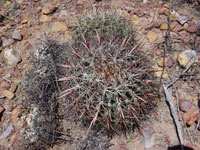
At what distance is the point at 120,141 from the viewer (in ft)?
8.87

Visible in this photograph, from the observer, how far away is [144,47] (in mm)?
3588

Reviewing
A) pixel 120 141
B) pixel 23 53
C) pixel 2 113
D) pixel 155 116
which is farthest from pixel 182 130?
pixel 23 53

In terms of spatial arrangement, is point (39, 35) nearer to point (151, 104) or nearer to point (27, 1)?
point (27, 1)

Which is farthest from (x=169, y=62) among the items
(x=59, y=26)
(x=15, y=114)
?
(x=15, y=114)

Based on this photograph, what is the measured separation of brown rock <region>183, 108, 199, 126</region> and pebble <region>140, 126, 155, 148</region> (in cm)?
48

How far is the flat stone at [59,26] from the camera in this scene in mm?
4113

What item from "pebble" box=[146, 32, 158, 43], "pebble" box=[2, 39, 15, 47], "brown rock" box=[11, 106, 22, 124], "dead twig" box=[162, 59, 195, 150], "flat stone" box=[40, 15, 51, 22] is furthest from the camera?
"flat stone" box=[40, 15, 51, 22]

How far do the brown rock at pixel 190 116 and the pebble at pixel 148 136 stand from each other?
18.8 inches

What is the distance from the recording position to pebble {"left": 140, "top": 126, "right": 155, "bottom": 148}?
2650 mm

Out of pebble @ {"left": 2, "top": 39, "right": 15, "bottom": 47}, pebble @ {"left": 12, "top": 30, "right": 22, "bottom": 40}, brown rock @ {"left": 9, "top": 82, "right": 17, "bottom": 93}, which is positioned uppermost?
pebble @ {"left": 12, "top": 30, "right": 22, "bottom": 40}

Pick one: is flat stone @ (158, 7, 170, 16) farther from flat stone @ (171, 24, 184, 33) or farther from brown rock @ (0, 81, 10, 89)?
brown rock @ (0, 81, 10, 89)

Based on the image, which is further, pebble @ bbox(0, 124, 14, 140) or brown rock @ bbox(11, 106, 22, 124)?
brown rock @ bbox(11, 106, 22, 124)

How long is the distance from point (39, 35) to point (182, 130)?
311 centimetres

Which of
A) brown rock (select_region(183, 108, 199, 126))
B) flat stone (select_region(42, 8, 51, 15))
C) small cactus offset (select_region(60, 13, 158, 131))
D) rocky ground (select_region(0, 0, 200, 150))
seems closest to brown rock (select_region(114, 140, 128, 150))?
rocky ground (select_region(0, 0, 200, 150))
